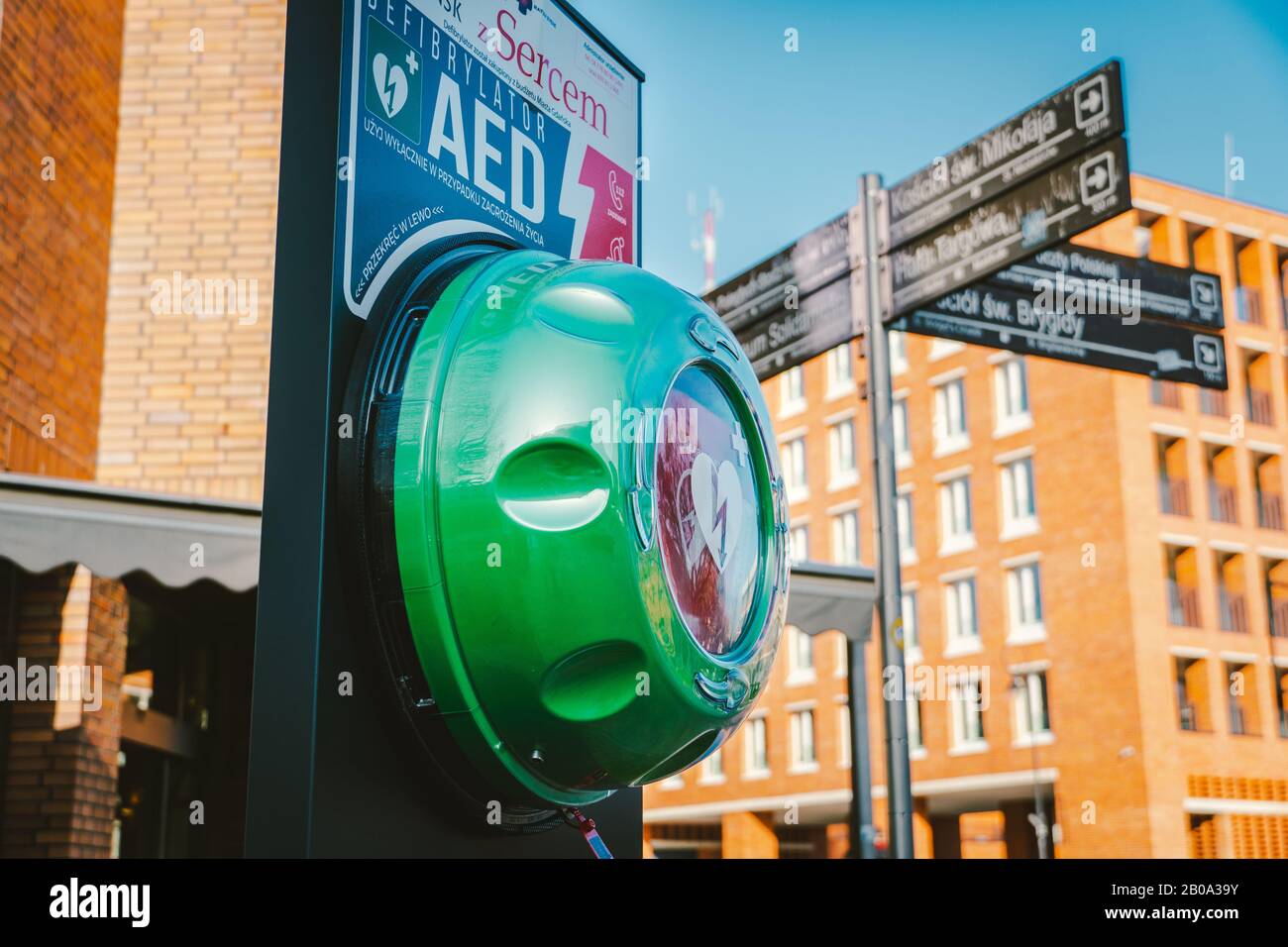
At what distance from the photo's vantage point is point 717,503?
6.62 ft

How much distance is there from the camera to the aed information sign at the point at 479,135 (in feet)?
6.36

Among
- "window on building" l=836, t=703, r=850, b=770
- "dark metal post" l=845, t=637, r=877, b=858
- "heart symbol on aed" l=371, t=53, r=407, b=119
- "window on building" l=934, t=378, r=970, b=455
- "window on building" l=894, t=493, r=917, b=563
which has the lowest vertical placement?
"dark metal post" l=845, t=637, r=877, b=858

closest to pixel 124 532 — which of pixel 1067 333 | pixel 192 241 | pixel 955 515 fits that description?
pixel 192 241

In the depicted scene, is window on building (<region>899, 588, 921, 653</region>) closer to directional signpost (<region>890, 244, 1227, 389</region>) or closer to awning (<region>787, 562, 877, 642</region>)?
directional signpost (<region>890, 244, 1227, 389</region>)

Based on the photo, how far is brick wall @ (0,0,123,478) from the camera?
5613 mm

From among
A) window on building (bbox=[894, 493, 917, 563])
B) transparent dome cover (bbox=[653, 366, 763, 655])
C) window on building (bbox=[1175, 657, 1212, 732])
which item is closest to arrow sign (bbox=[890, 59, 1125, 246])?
transparent dome cover (bbox=[653, 366, 763, 655])

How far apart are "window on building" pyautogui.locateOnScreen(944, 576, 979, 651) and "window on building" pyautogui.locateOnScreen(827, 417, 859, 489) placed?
18.2 feet

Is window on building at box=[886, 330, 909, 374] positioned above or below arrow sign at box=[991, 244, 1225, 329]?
above

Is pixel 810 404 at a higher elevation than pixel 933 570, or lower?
higher

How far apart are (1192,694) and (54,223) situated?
3384cm
